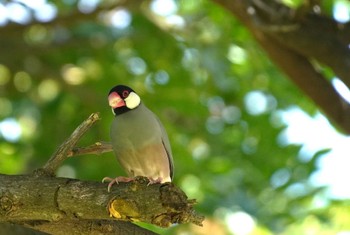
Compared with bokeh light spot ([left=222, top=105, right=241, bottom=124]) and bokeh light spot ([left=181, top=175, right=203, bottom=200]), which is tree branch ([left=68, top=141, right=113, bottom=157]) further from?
bokeh light spot ([left=222, top=105, right=241, bottom=124])

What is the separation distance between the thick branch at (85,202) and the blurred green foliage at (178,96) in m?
2.31

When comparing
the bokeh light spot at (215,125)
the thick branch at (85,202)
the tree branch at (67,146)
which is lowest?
the thick branch at (85,202)

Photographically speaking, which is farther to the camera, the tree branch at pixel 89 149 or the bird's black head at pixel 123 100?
the bird's black head at pixel 123 100

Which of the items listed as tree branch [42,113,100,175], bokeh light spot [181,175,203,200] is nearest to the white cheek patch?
tree branch [42,113,100,175]

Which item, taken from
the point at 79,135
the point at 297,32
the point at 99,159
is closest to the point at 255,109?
the point at 99,159

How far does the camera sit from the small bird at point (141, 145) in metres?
2.67

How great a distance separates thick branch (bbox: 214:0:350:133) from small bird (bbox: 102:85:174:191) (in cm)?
123

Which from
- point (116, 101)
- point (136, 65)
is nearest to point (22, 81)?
point (136, 65)

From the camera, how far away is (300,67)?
12.6 feet

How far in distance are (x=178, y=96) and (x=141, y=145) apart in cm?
216

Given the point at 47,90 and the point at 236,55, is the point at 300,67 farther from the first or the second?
the point at 47,90

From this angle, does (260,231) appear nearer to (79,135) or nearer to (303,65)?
(303,65)

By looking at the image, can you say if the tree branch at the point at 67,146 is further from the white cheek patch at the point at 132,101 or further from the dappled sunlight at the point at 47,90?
the dappled sunlight at the point at 47,90

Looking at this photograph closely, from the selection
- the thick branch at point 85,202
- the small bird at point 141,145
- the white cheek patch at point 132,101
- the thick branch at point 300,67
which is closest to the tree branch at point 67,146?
the thick branch at point 85,202
